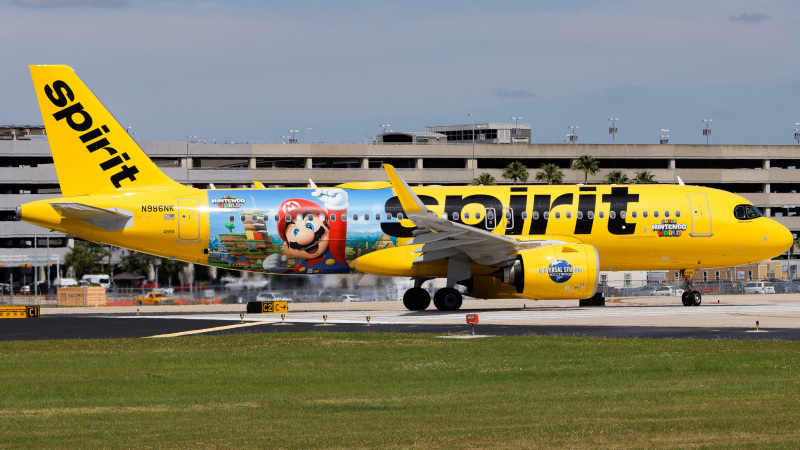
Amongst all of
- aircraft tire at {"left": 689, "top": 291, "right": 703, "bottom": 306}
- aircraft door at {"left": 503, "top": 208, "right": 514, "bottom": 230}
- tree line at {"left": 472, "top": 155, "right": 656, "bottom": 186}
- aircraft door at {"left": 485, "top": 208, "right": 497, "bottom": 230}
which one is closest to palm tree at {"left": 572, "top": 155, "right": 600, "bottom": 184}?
tree line at {"left": 472, "top": 155, "right": 656, "bottom": 186}

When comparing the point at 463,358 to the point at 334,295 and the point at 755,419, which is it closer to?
the point at 755,419

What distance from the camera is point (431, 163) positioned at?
145 m

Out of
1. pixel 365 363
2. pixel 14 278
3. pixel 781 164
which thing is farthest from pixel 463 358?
pixel 781 164

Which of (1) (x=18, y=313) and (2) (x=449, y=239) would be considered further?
(1) (x=18, y=313)

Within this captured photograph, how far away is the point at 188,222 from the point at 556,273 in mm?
15629

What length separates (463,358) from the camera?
26.1 metres

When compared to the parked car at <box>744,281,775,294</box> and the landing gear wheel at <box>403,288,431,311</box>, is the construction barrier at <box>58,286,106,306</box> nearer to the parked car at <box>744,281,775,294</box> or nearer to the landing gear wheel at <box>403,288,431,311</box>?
the landing gear wheel at <box>403,288,431,311</box>

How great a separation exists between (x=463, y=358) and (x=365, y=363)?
7.98 feet

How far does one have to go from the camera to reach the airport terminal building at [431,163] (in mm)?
131750

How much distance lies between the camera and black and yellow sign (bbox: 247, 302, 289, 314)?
1860 inches

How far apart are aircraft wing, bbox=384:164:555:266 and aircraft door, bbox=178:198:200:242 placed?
Answer: 8844mm

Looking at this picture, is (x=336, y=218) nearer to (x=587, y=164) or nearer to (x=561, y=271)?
(x=561, y=271)

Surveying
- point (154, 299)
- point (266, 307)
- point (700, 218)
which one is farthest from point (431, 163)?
point (700, 218)

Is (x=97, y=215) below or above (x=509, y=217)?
above
